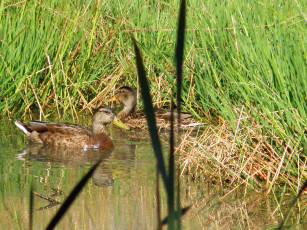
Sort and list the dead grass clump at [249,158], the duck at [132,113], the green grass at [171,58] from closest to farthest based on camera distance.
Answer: the dead grass clump at [249,158]
the green grass at [171,58]
the duck at [132,113]

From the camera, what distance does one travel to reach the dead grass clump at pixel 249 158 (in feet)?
17.2

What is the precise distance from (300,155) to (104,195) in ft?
5.46

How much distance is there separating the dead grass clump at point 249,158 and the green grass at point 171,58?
0.22 feet

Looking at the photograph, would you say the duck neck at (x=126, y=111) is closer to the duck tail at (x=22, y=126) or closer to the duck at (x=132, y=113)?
the duck at (x=132, y=113)

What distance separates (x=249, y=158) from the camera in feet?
17.6

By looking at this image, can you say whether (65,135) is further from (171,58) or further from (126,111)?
(126,111)

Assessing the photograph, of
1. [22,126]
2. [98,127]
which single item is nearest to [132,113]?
[98,127]

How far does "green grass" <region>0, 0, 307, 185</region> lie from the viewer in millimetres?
5566

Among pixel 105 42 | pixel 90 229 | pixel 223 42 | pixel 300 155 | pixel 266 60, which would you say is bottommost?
pixel 90 229

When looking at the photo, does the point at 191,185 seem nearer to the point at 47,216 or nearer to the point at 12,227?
the point at 47,216

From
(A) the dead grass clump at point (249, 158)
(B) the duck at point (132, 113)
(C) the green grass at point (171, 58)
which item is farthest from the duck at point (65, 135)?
(A) the dead grass clump at point (249, 158)

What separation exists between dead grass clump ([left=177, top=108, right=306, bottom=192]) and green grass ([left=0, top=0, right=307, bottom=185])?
0.07 m

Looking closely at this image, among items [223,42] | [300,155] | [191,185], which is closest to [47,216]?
[191,185]

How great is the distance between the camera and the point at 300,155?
532 centimetres
